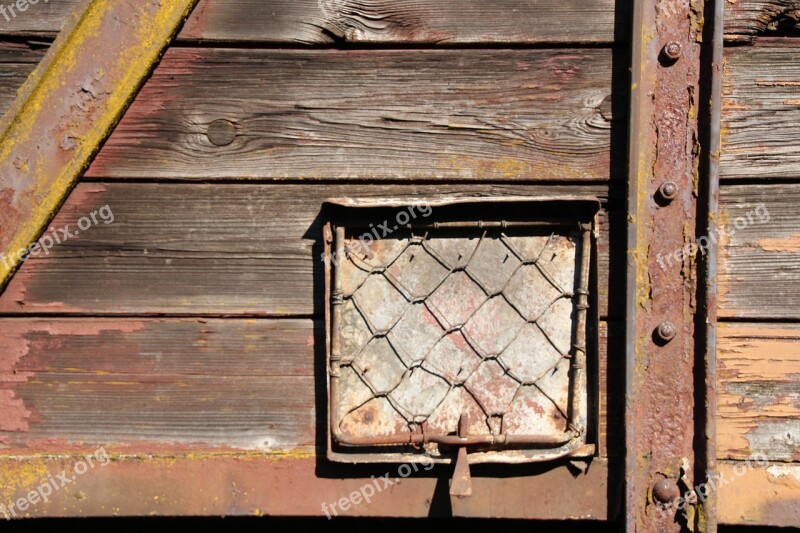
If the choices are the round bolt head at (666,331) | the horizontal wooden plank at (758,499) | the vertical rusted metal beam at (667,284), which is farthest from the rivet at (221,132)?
the horizontal wooden plank at (758,499)

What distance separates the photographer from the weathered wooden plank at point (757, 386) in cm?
128

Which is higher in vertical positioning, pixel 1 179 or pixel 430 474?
pixel 1 179

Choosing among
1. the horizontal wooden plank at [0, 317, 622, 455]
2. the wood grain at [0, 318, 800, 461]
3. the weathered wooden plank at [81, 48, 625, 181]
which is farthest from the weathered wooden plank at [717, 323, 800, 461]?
the weathered wooden plank at [81, 48, 625, 181]

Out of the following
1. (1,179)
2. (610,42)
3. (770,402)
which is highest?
(610,42)

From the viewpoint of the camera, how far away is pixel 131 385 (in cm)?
129

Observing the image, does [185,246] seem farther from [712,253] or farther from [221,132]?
[712,253]

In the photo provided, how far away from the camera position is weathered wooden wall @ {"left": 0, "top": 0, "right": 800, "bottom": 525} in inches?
49.9

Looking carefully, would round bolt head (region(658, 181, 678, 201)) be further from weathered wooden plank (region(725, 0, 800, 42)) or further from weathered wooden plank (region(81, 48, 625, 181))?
weathered wooden plank (region(725, 0, 800, 42))

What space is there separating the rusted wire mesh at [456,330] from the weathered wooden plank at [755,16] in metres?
0.53

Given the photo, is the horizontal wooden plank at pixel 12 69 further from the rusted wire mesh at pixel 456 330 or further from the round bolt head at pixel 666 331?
the round bolt head at pixel 666 331

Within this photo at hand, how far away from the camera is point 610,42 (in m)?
1.26

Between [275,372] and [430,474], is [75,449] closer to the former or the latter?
[275,372]

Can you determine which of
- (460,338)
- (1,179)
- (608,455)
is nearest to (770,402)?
(608,455)

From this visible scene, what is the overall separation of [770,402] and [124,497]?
1330mm
